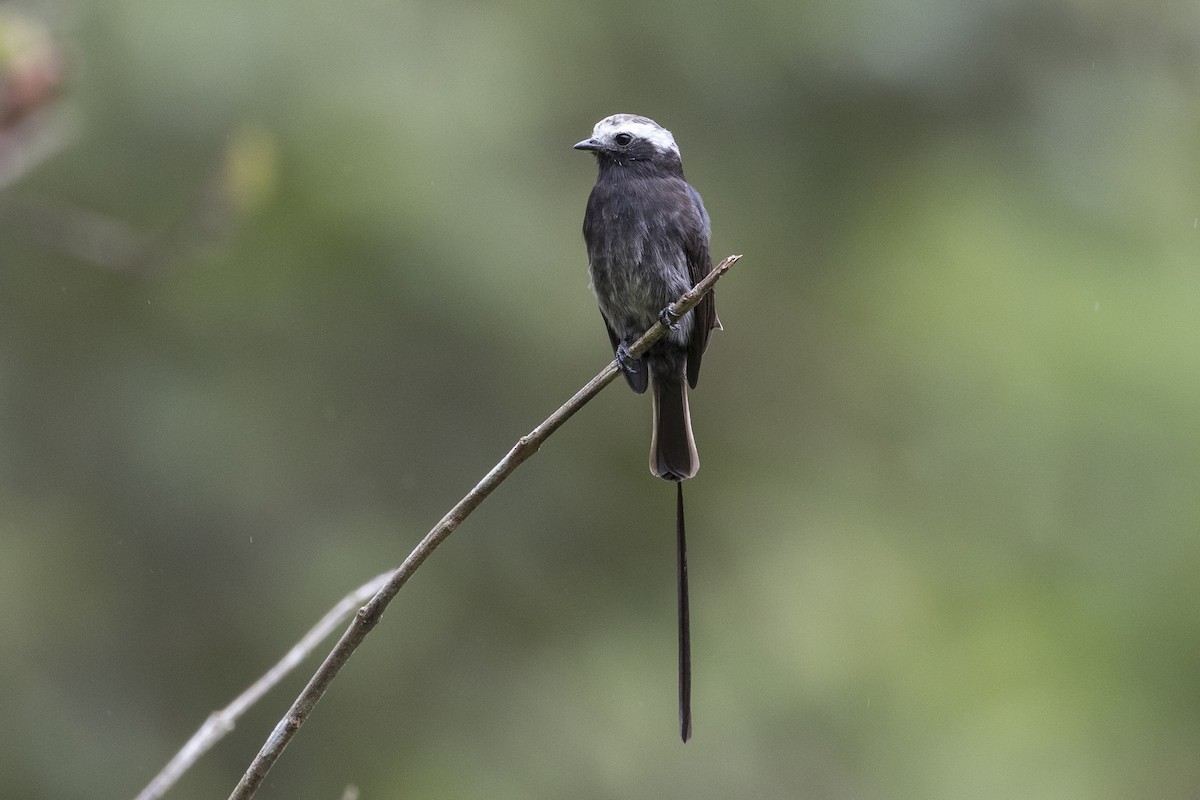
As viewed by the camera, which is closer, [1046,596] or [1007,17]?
[1046,596]

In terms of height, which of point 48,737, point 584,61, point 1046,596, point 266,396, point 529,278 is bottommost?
point 48,737

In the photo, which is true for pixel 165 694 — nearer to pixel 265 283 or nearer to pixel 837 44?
pixel 265 283

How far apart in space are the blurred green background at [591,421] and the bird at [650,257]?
176cm

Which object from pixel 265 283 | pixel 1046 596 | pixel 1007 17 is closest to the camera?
pixel 265 283

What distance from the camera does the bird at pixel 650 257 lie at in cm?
351

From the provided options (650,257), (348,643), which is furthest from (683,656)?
(650,257)

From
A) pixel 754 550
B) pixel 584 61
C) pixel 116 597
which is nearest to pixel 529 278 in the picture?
pixel 584 61

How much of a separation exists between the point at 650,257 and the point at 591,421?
2472 millimetres

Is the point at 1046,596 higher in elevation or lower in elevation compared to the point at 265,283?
lower

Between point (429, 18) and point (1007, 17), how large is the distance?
8.35ft

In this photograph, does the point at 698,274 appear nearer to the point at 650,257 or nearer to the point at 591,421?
the point at 650,257

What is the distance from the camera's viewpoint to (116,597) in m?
5.68

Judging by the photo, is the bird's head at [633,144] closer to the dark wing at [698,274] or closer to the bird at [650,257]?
the bird at [650,257]

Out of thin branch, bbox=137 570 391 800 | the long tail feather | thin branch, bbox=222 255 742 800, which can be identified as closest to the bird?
the long tail feather
